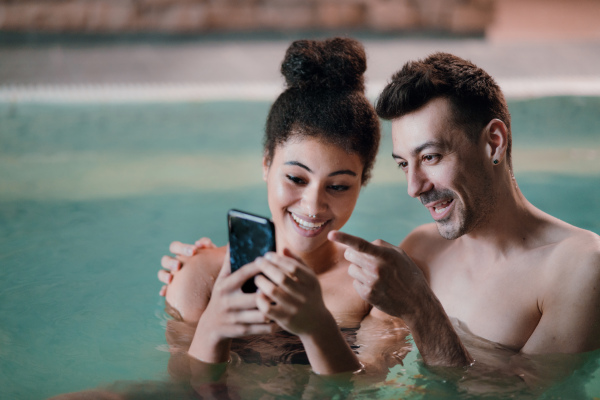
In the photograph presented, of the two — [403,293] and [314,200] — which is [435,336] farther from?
[314,200]

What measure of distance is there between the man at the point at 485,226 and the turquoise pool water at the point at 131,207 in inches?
10.0

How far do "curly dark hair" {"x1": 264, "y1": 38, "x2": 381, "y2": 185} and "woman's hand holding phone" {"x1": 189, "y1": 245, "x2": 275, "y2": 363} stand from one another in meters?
0.77

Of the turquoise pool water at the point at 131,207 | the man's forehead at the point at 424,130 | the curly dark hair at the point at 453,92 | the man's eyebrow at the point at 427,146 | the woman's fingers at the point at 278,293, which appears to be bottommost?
the turquoise pool water at the point at 131,207

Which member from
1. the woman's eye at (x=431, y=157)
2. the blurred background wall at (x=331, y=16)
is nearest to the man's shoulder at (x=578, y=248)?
the woman's eye at (x=431, y=157)

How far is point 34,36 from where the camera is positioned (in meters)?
10.1

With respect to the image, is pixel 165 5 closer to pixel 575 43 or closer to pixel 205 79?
pixel 205 79

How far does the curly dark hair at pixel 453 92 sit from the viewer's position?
84.2 inches

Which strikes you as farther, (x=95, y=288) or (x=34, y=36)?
(x=34, y=36)

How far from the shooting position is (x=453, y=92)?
7.02 feet

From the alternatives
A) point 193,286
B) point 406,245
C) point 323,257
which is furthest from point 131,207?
point 406,245

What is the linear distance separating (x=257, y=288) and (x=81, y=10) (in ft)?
32.5

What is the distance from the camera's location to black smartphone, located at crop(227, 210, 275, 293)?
1710 mm

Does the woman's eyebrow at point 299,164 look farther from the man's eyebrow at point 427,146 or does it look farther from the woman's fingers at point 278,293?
the woman's fingers at point 278,293

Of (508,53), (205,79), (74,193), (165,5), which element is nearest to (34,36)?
(165,5)
